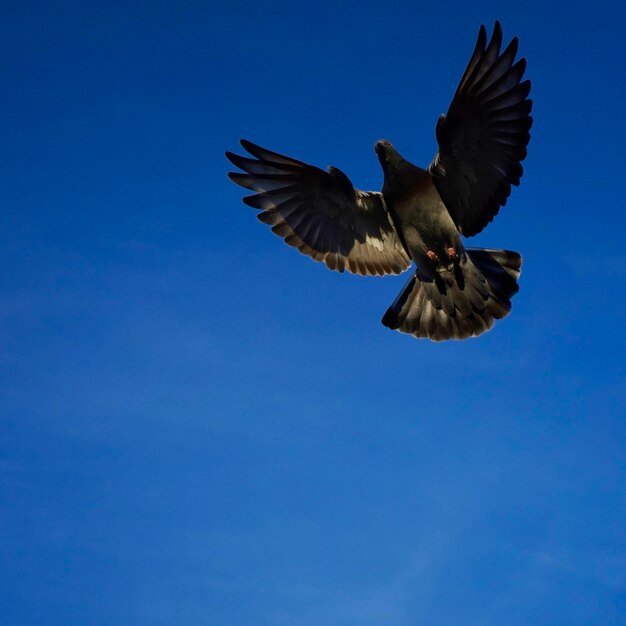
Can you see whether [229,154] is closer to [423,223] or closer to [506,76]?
[423,223]

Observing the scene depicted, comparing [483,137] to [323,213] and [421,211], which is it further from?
[323,213]

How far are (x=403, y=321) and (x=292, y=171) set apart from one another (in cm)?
274

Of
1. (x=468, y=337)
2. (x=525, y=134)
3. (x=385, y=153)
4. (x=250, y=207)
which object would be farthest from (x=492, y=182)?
(x=250, y=207)

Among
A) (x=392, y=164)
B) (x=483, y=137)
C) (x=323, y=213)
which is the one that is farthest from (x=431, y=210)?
(x=323, y=213)

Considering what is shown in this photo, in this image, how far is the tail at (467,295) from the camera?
1193 cm

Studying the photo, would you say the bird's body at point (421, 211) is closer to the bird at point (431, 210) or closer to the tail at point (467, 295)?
the bird at point (431, 210)

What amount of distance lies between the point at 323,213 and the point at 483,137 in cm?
263

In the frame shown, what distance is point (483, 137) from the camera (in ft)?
35.7

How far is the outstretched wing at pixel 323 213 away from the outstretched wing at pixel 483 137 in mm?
1122

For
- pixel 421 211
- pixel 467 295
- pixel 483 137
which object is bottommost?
pixel 467 295

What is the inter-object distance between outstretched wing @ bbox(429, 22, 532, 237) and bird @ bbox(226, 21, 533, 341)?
0.04 ft

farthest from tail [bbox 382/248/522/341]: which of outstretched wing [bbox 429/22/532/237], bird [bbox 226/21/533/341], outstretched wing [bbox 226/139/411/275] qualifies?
outstretched wing [bbox 226/139/411/275]

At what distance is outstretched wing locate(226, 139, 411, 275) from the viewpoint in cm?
1188

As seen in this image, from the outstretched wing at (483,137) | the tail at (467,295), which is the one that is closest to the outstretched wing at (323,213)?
the tail at (467,295)
